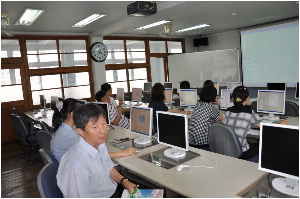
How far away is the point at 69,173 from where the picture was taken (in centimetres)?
141

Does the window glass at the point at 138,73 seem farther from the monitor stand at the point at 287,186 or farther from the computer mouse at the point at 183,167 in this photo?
the monitor stand at the point at 287,186

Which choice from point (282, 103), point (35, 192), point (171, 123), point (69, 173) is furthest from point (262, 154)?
point (35, 192)

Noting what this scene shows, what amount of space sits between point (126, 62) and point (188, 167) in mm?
6541

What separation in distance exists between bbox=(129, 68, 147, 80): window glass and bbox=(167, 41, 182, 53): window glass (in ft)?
4.91

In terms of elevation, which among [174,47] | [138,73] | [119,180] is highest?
[174,47]

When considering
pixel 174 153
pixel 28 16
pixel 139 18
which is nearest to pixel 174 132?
pixel 174 153

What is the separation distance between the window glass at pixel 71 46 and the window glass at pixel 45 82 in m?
0.81

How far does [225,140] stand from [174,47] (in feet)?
24.1

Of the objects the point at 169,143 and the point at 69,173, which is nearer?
the point at 69,173

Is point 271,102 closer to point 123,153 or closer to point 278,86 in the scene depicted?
point 278,86

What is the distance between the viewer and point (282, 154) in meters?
1.50

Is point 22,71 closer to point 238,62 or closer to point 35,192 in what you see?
point 35,192

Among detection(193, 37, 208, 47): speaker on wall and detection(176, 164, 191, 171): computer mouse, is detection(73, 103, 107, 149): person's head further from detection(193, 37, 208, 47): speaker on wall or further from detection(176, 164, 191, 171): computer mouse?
detection(193, 37, 208, 47): speaker on wall

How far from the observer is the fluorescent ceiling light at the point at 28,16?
14.6 ft
